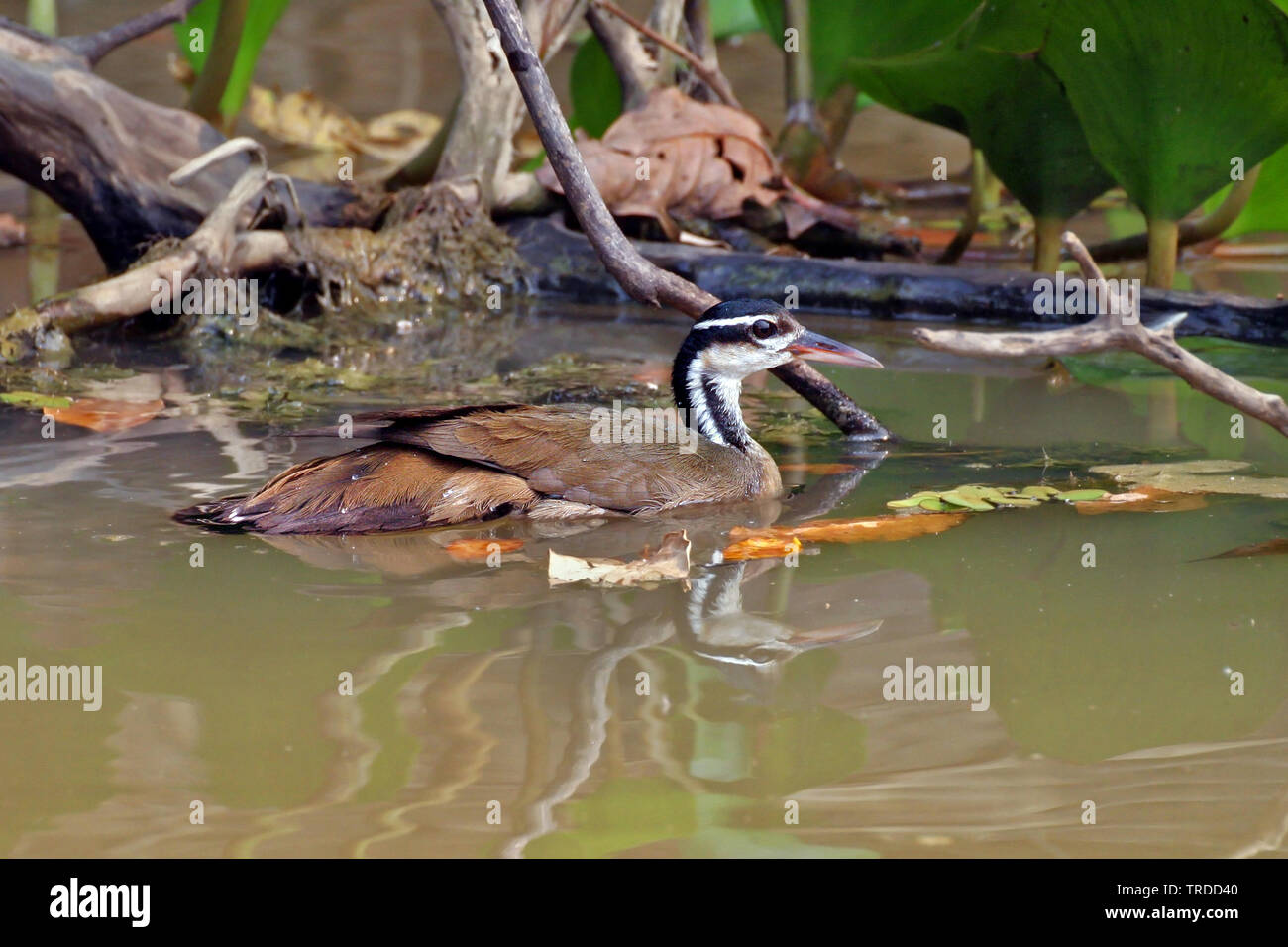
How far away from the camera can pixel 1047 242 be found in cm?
809

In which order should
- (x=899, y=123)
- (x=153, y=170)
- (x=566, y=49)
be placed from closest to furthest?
(x=153, y=170), (x=899, y=123), (x=566, y=49)

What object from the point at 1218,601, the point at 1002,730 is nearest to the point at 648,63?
the point at 1218,601

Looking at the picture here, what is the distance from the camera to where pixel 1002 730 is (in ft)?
11.7

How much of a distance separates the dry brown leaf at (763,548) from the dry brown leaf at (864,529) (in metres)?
0.04

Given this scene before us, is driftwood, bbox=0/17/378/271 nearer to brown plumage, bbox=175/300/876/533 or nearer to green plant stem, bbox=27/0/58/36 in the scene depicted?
green plant stem, bbox=27/0/58/36

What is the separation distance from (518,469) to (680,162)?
417cm

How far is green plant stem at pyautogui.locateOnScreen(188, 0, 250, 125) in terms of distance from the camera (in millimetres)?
9375

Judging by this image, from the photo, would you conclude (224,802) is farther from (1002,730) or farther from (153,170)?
(153,170)

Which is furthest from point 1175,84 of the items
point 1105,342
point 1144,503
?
point 1105,342

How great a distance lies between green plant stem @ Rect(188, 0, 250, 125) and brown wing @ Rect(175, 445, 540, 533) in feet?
17.1

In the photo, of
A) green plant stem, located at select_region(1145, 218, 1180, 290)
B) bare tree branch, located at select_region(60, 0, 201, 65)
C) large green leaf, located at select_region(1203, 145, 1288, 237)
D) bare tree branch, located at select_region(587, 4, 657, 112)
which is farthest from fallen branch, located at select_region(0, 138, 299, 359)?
large green leaf, located at select_region(1203, 145, 1288, 237)

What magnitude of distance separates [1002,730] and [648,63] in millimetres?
6785

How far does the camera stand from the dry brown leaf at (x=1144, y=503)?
509 cm

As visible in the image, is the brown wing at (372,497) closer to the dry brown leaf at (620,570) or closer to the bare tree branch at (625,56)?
the dry brown leaf at (620,570)
